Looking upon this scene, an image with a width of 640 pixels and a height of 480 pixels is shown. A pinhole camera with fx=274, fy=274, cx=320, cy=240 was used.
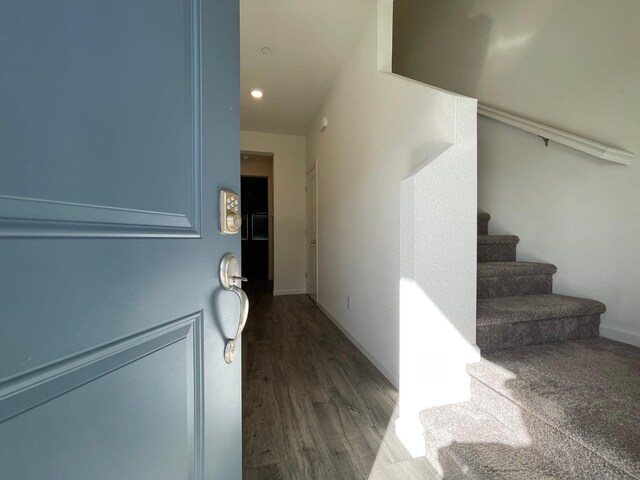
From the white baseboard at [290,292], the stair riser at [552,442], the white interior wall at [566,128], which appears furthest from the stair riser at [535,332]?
the white baseboard at [290,292]

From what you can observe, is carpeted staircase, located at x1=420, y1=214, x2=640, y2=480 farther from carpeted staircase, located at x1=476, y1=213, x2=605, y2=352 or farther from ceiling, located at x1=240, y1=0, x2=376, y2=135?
ceiling, located at x1=240, y1=0, x2=376, y2=135

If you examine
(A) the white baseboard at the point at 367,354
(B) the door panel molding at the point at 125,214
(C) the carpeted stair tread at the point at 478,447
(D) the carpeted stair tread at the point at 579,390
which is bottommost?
(A) the white baseboard at the point at 367,354

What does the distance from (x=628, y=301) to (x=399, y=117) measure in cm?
169

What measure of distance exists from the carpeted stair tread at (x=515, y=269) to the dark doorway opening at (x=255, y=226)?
20.5ft

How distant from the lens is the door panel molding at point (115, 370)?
0.27 metres

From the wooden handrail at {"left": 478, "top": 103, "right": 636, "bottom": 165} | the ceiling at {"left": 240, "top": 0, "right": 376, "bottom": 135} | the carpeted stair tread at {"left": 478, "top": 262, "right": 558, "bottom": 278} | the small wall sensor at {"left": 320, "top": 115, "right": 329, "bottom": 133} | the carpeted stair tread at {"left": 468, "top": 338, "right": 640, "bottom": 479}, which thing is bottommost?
the carpeted stair tread at {"left": 468, "top": 338, "right": 640, "bottom": 479}

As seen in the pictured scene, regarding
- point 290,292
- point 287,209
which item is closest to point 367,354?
point 290,292

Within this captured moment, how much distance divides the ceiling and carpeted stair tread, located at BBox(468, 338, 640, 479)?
8.28 ft

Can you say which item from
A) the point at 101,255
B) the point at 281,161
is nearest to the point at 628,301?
the point at 101,255

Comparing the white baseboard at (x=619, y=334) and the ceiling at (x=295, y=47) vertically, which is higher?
the ceiling at (x=295, y=47)

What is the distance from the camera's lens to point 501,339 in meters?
1.44

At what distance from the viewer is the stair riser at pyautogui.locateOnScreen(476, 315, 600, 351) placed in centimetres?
142

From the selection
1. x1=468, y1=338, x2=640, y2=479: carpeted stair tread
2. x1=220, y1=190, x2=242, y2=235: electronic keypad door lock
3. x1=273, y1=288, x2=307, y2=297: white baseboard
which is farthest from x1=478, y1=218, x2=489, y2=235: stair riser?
x1=273, y1=288, x2=307, y2=297: white baseboard

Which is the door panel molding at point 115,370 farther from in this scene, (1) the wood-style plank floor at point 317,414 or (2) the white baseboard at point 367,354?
(2) the white baseboard at point 367,354
